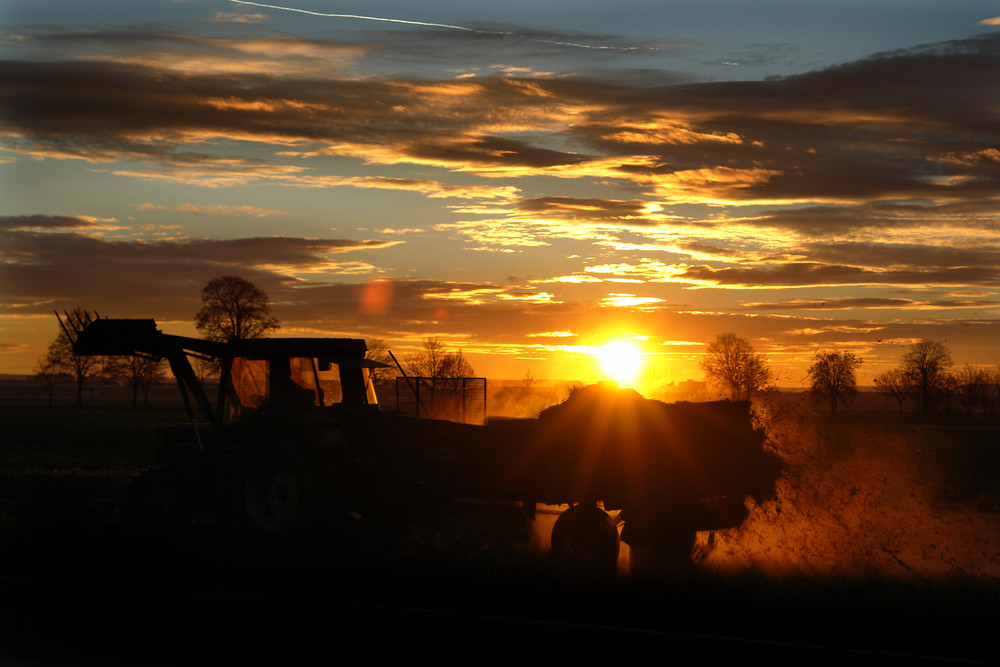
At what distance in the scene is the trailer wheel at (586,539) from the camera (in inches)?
477

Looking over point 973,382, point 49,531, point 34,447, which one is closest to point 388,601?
point 49,531

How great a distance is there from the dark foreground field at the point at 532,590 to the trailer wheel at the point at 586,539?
0.95 ft

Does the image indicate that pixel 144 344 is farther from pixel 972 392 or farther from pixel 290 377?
pixel 972 392

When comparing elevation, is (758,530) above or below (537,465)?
below

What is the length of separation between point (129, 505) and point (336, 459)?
4123mm

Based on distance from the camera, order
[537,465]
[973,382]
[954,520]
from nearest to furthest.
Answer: [537,465], [954,520], [973,382]

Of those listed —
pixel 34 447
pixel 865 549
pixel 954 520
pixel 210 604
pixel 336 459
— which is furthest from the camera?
pixel 34 447

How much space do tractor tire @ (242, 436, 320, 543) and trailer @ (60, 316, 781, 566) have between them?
2 centimetres

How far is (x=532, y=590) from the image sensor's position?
1125 centimetres

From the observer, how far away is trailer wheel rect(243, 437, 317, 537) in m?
13.0

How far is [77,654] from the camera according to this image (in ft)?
26.8

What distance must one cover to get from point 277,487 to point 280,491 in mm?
81

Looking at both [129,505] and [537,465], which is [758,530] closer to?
[537,465]

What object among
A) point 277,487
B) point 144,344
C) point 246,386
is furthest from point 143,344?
point 277,487
